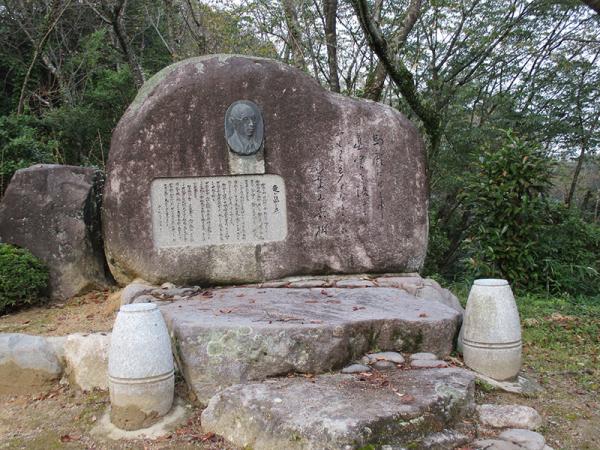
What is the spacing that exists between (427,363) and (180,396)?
6.25 feet

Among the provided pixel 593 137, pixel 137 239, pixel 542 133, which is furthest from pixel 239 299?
pixel 593 137

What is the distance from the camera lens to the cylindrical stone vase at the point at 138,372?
3.40 meters

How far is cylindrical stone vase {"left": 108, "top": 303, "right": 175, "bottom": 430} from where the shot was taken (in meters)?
3.40

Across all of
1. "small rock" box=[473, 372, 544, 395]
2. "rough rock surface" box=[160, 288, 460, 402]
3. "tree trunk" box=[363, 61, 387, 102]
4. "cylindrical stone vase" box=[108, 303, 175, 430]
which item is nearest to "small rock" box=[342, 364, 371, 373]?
"rough rock surface" box=[160, 288, 460, 402]

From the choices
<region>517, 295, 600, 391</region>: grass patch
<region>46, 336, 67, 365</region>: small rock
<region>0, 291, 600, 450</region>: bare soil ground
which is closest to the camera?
<region>0, 291, 600, 450</region>: bare soil ground

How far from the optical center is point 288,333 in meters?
3.79

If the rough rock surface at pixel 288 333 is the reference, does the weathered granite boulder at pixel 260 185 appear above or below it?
above

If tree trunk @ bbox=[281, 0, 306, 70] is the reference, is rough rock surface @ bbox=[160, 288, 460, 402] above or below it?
below

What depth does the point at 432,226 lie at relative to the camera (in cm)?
995

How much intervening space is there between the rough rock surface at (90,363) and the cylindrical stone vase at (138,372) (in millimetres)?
607

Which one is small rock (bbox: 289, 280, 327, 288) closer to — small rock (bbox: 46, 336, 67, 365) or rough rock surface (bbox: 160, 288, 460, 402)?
rough rock surface (bbox: 160, 288, 460, 402)

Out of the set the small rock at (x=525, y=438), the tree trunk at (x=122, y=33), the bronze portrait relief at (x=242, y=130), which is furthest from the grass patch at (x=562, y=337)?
the tree trunk at (x=122, y=33)

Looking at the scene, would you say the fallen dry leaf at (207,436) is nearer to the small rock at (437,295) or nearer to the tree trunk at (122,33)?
the small rock at (437,295)

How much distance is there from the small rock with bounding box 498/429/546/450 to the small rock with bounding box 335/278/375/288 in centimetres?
249
